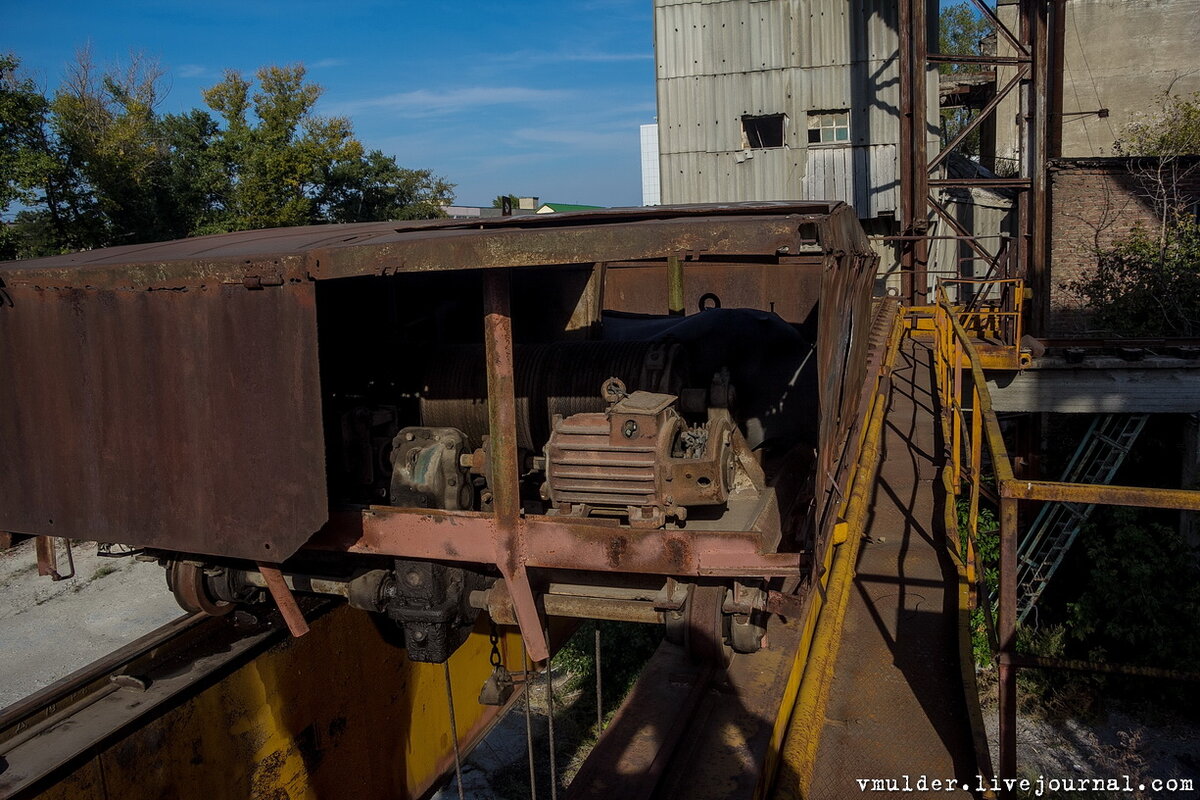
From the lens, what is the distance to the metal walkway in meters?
3.06

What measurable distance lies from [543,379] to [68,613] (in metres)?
13.6

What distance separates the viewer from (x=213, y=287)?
11.7 feet

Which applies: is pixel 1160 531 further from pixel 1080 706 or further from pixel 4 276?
pixel 4 276

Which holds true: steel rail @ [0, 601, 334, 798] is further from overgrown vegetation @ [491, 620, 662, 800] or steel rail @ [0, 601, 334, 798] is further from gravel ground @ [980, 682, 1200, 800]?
gravel ground @ [980, 682, 1200, 800]

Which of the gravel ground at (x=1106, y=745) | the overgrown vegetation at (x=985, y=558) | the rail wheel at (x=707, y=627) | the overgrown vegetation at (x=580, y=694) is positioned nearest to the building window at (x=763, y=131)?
the overgrown vegetation at (x=985, y=558)

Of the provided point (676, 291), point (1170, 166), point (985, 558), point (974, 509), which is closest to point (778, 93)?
point (1170, 166)

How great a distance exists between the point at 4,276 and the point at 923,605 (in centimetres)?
472

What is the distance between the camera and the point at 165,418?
3.75 metres

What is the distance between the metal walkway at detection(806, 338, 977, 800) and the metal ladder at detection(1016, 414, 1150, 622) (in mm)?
8210

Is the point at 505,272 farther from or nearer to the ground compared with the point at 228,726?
farther from the ground

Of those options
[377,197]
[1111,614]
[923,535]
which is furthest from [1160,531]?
[377,197]

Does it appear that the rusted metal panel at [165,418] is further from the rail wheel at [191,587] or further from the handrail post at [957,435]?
the handrail post at [957,435]

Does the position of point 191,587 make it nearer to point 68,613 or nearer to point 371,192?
point 68,613

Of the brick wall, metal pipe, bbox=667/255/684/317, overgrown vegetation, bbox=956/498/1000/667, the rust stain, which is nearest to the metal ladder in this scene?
overgrown vegetation, bbox=956/498/1000/667
